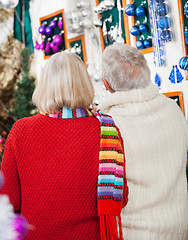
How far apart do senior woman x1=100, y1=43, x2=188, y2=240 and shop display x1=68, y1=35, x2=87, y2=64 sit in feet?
5.79

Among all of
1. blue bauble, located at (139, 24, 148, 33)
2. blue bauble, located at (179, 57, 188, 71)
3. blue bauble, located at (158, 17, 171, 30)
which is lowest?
blue bauble, located at (179, 57, 188, 71)

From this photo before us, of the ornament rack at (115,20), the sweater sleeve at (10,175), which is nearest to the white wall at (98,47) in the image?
the ornament rack at (115,20)

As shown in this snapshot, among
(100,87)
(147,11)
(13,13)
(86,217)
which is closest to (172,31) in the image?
(147,11)

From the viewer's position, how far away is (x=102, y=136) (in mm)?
1143

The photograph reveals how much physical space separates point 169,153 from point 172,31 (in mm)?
1149

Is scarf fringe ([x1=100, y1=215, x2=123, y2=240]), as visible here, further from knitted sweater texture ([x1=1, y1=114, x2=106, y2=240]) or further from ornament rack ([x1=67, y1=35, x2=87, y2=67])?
ornament rack ([x1=67, y1=35, x2=87, y2=67])

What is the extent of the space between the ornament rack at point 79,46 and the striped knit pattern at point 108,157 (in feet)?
6.69

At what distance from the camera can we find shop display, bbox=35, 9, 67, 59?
327cm

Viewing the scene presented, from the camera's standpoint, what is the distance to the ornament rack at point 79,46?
3130 mm

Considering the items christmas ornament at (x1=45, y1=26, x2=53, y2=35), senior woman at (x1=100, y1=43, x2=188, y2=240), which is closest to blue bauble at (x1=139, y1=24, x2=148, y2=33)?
senior woman at (x1=100, y1=43, x2=188, y2=240)

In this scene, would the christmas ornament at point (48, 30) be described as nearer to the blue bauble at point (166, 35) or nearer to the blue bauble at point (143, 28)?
the blue bauble at point (143, 28)

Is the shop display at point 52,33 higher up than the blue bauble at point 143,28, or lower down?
higher up

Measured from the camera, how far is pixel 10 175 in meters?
1.15

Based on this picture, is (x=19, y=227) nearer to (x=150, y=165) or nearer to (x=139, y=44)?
(x=150, y=165)
